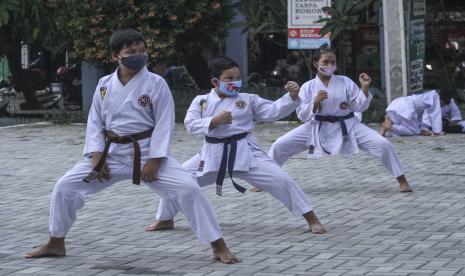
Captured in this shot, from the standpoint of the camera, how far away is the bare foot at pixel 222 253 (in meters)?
7.56

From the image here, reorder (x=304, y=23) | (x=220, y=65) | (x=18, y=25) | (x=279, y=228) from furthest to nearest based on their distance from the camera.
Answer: (x=18, y=25) → (x=304, y=23) → (x=279, y=228) → (x=220, y=65)

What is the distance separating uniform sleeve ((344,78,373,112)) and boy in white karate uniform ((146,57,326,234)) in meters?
2.23

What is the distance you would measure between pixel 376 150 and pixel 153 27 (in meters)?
9.87

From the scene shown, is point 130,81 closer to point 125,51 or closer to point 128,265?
point 125,51

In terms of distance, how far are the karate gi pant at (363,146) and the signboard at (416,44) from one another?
302 inches

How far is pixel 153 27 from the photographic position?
20531mm

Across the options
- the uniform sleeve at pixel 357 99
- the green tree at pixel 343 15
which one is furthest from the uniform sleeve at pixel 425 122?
the uniform sleeve at pixel 357 99

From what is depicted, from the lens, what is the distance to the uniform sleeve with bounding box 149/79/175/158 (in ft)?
24.8

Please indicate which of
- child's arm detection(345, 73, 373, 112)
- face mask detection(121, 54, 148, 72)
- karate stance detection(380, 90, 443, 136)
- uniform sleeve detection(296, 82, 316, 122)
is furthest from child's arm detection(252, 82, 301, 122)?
karate stance detection(380, 90, 443, 136)

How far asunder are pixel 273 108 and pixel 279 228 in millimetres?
1009

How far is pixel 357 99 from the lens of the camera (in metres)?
11.1

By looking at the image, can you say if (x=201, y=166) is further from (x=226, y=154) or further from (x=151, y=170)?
(x=151, y=170)

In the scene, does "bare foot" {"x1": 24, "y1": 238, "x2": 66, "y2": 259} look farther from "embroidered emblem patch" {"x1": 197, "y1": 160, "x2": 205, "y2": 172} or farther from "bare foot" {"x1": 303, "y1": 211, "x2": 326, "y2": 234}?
"bare foot" {"x1": 303, "y1": 211, "x2": 326, "y2": 234}

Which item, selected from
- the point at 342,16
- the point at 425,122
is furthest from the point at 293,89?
the point at 342,16
